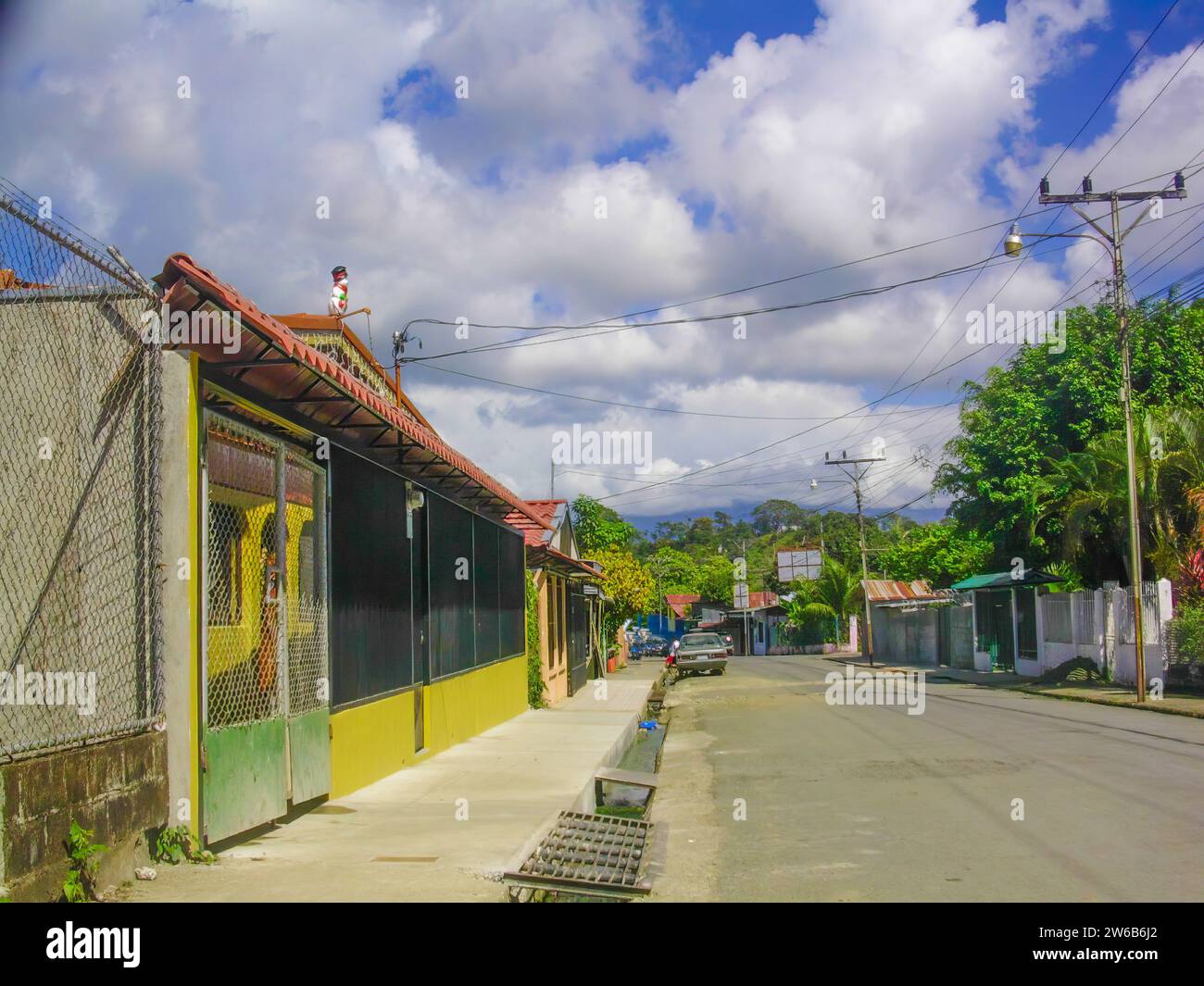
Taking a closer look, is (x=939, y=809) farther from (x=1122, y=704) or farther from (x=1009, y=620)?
(x=1009, y=620)

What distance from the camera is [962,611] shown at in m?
37.6

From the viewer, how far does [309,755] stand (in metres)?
8.87

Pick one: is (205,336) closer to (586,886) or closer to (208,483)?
(208,483)

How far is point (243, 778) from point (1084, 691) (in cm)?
2062

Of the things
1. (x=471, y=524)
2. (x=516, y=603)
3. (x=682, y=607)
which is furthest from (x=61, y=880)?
(x=682, y=607)

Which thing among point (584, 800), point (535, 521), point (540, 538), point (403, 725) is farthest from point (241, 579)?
point (540, 538)

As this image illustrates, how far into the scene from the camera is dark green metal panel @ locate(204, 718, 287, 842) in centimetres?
698

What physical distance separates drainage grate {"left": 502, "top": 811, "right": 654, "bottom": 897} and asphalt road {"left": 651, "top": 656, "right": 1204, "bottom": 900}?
24 centimetres

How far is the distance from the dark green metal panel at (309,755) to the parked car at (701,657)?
2930 cm

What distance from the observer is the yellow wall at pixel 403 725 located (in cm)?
990

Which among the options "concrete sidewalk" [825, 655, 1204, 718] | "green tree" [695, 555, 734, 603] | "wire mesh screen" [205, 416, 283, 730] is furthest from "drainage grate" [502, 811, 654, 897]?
"green tree" [695, 555, 734, 603]

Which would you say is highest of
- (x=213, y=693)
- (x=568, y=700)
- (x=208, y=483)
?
(x=208, y=483)
